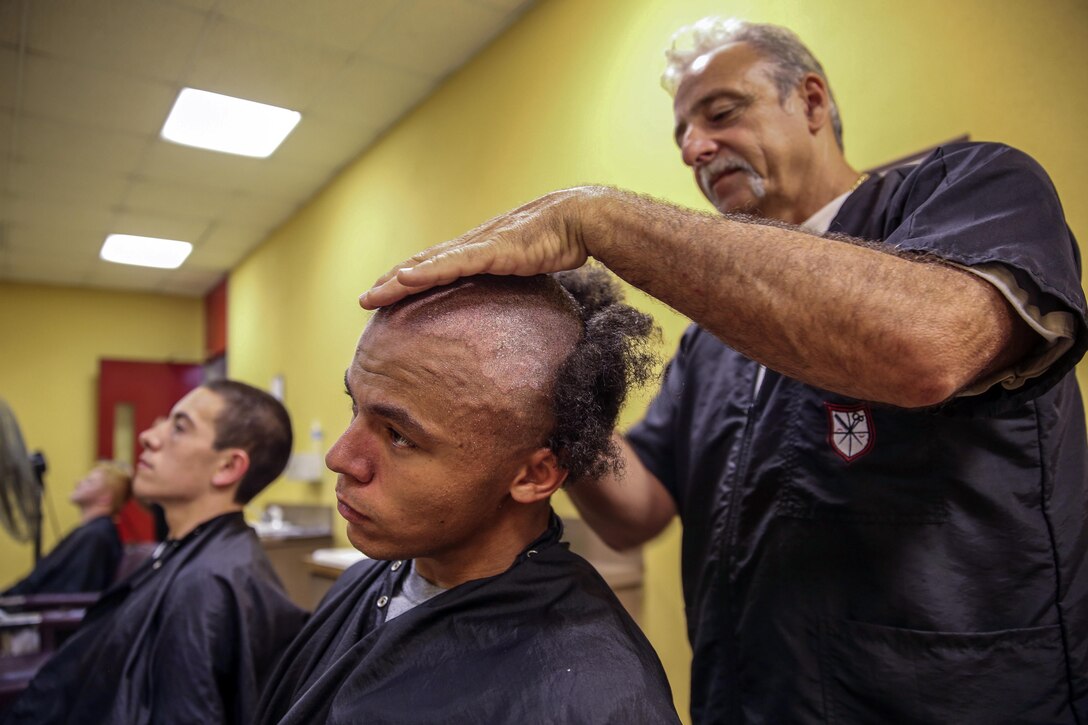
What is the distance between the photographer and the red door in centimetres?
753

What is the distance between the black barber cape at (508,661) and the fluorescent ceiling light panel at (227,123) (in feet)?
11.6

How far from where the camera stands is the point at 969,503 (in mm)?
1144

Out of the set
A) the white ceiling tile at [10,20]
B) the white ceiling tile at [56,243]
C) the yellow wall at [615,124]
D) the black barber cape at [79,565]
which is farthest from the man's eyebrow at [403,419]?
the white ceiling tile at [56,243]

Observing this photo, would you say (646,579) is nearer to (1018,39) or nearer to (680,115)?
(680,115)

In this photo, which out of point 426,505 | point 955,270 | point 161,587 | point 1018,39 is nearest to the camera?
point 955,270

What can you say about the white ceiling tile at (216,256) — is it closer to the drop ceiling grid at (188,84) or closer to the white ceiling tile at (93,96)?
the drop ceiling grid at (188,84)

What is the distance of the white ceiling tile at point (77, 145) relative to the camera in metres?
4.22

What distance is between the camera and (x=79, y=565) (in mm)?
4109

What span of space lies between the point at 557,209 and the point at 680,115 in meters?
0.73

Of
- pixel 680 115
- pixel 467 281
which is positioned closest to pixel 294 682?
pixel 467 281

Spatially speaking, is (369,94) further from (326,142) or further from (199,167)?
(199,167)

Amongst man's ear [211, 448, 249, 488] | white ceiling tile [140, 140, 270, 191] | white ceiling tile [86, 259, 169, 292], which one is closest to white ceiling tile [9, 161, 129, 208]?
white ceiling tile [140, 140, 270, 191]

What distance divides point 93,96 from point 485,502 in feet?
12.7

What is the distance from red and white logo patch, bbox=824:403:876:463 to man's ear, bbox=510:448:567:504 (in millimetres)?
466
